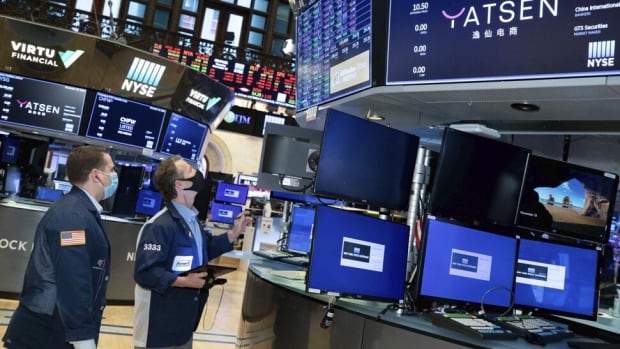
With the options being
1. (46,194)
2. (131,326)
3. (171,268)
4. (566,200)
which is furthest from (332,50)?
(46,194)

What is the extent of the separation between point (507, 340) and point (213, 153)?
14418mm

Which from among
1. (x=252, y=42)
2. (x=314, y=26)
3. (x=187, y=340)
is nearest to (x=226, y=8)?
(x=252, y=42)

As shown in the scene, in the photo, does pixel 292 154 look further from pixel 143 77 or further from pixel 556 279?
pixel 143 77

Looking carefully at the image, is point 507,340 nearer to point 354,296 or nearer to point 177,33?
point 354,296

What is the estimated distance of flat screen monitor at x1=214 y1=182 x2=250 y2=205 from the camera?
9352 millimetres

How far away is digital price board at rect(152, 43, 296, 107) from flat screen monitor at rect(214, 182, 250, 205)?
231 inches

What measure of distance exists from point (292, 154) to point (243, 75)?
11.7m

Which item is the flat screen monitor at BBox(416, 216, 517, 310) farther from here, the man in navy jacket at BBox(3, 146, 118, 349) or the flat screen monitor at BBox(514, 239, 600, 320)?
the man in navy jacket at BBox(3, 146, 118, 349)

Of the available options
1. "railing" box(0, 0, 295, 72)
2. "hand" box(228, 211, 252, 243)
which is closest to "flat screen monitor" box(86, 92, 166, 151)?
"hand" box(228, 211, 252, 243)

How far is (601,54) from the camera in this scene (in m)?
2.47

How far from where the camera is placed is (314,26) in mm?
4098

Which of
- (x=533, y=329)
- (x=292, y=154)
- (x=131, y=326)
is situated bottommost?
(x=131, y=326)

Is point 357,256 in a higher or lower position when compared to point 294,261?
higher

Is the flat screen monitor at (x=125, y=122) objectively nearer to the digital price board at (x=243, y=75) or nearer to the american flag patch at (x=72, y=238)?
the american flag patch at (x=72, y=238)
